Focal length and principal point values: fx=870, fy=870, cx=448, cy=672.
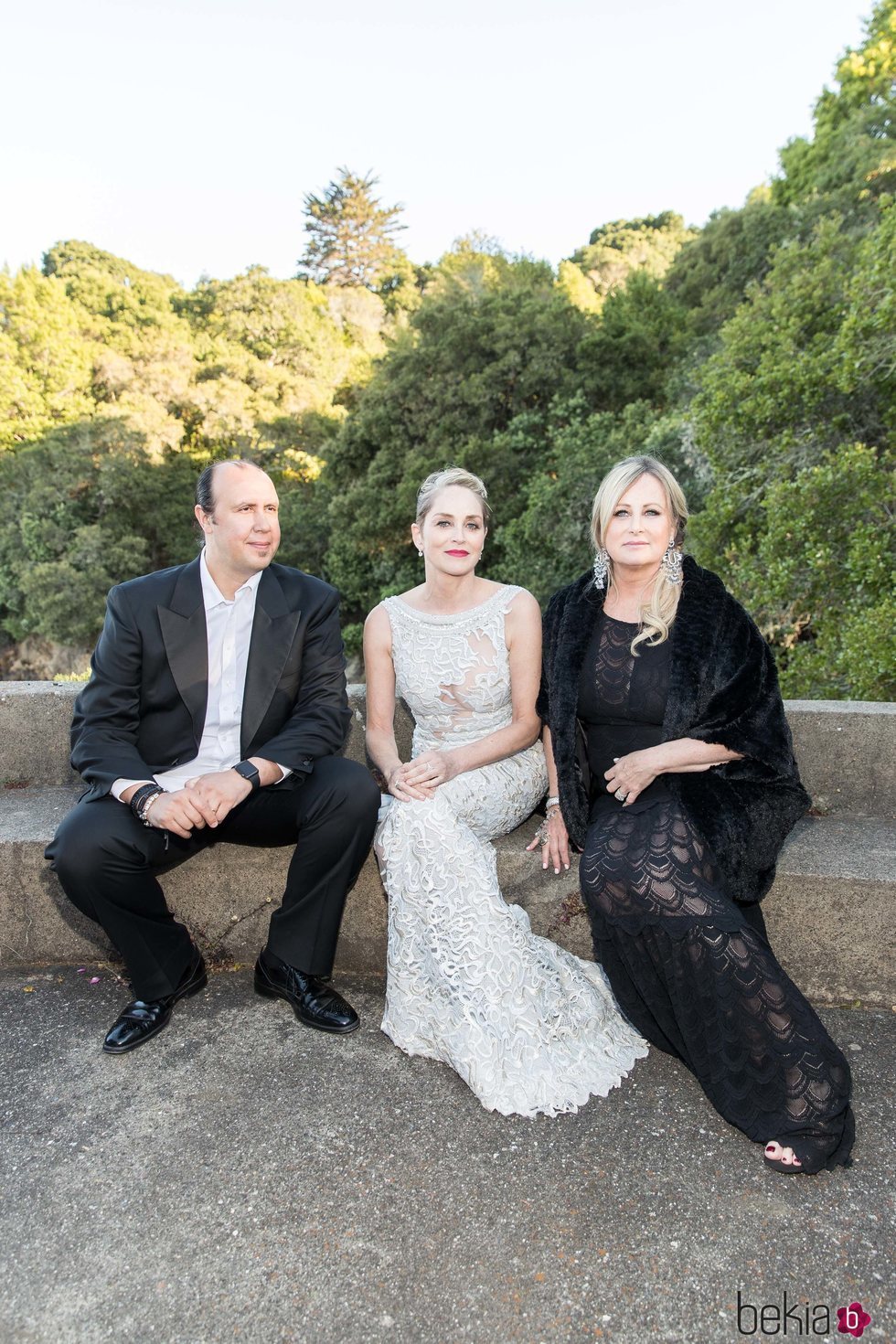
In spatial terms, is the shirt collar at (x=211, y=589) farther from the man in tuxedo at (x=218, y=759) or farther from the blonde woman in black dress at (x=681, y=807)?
the blonde woman in black dress at (x=681, y=807)

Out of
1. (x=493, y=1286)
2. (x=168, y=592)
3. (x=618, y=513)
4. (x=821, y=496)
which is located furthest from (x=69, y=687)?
(x=821, y=496)

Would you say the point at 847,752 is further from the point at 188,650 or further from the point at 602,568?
the point at 188,650

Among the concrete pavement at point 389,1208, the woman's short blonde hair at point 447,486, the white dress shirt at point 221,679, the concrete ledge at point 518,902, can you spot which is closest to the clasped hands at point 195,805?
the white dress shirt at point 221,679

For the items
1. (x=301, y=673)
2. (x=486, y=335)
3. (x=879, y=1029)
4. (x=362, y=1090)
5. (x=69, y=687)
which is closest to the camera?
(x=362, y=1090)

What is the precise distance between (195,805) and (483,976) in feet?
3.35

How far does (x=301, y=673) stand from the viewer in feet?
10.3

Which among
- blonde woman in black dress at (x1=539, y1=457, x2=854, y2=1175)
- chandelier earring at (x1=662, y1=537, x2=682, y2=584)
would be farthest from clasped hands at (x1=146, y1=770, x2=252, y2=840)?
chandelier earring at (x1=662, y1=537, x2=682, y2=584)

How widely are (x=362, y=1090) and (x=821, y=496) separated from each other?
5.84 meters

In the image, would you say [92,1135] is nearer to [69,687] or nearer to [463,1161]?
[463,1161]

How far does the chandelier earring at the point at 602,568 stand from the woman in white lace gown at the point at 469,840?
1.01 ft

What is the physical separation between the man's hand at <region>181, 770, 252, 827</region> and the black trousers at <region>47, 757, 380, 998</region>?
0.14 meters

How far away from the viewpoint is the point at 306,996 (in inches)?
110

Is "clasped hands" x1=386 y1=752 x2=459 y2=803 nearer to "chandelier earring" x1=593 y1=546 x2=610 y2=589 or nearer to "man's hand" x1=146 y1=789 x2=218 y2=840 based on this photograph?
"man's hand" x1=146 y1=789 x2=218 y2=840

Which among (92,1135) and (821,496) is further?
(821,496)
